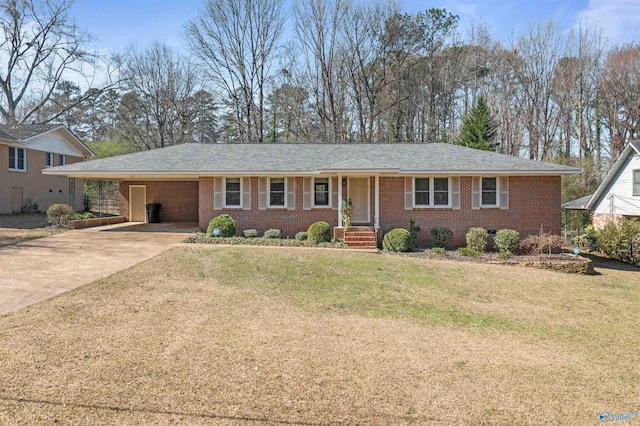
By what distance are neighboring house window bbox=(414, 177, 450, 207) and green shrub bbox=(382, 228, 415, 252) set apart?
2.05 meters

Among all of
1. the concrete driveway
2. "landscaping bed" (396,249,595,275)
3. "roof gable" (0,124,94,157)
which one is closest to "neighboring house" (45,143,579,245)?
"landscaping bed" (396,249,595,275)

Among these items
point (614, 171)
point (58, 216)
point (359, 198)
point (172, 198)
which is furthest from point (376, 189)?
point (58, 216)

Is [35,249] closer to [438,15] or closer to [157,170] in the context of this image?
[157,170]

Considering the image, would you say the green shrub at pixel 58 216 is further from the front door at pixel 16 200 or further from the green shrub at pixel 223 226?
the green shrub at pixel 223 226

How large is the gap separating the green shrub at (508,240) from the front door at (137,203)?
17.5 metres

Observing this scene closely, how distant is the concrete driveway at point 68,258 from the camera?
7.19m

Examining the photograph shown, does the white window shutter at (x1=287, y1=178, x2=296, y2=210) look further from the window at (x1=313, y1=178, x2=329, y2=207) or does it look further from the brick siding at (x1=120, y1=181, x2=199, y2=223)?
the brick siding at (x1=120, y1=181, x2=199, y2=223)

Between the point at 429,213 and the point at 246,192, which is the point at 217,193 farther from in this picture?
the point at 429,213

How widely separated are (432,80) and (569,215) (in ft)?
48.7

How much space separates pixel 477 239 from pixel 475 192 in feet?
6.73

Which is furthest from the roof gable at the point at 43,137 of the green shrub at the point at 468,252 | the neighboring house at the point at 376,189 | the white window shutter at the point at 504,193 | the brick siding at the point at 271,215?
the white window shutter at the point at 504,193

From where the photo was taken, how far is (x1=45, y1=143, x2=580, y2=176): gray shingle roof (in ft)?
48.0

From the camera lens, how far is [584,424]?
3.67m

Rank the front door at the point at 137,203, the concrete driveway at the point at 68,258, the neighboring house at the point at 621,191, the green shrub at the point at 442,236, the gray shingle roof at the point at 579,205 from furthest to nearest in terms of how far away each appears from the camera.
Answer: the gray shingle roof at the point at 579,205 < the front door at the point at 137,203 < the neighboring house at the point at 621,191 < the green shrub at the point at 442,236 < the concrete driveway at the point at 68,258
